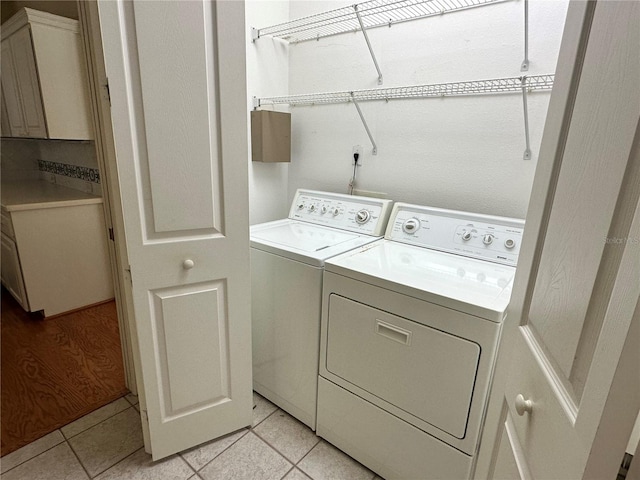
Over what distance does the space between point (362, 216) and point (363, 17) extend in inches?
40.5

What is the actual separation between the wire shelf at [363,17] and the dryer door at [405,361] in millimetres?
1320

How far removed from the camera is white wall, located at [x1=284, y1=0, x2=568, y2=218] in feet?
4.91

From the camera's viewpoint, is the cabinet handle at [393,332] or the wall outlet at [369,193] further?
the wall outlet at [369,193]

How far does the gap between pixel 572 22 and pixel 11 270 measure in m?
3.52

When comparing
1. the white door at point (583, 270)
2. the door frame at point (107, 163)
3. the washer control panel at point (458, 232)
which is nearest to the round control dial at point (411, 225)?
the washer control panel at point (458, 232)

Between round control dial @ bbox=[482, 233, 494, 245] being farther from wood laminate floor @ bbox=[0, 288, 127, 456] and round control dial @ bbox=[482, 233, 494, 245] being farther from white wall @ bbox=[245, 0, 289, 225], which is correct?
wood laminate floor @ bbox=[0, 288, 127, 456]

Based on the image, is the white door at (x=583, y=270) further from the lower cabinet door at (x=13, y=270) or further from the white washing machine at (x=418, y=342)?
the lower cabinet door at (x=13, y=270)

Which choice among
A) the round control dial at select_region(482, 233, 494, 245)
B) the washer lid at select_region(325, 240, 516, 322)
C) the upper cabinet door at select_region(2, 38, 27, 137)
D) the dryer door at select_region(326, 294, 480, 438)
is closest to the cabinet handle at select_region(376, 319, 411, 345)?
the dryer door at select_region(326, 294, 480, 438)

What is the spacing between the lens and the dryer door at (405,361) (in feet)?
3.83

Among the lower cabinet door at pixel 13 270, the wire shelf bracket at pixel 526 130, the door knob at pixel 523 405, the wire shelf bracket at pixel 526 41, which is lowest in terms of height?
the lower cabinet door at pixel 13 270

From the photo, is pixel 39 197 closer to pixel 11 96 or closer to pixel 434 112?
pixel 11 96

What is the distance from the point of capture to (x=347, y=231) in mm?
1943

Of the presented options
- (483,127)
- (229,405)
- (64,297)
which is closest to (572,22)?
(483,127)

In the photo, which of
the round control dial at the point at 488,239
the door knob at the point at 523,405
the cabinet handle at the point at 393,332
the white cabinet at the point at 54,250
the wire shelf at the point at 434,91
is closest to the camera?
the door knob at the point at 523,405
